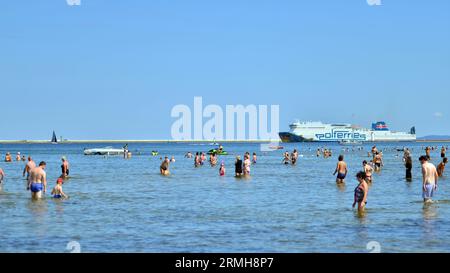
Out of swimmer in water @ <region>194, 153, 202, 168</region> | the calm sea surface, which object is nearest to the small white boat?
swimmer in water @ <region>194, 153, 202, 168</region>

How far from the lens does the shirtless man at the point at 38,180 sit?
2614 cm

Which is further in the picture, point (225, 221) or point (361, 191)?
point (361, 191)

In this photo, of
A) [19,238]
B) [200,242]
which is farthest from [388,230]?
[19,238]

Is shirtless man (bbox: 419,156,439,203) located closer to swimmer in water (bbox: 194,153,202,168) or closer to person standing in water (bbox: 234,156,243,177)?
person standing in water (bbox: 234,156,243,177)

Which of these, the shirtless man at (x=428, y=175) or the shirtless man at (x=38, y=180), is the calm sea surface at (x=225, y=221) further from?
the shirtless man at (x=428, y=175)

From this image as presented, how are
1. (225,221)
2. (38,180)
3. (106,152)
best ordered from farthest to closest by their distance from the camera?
1. (106,152)
2. (38,180)
3. (225,221)

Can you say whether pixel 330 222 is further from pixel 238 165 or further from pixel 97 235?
pixel 238 165

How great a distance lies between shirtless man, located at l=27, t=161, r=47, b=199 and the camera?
26.1m

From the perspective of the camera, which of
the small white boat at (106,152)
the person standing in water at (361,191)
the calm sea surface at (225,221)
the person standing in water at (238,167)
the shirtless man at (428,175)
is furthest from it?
the small white boat at (106,152)

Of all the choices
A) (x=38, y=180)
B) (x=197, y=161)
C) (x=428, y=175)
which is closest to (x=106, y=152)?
(x=197, y=161)

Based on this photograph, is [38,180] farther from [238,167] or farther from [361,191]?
[238,167]

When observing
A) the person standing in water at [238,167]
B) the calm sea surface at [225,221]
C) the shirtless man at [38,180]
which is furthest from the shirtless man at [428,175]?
the person standing in water at [238,167]

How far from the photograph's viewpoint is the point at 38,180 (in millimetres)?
26750

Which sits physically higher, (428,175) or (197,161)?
(428,175)
